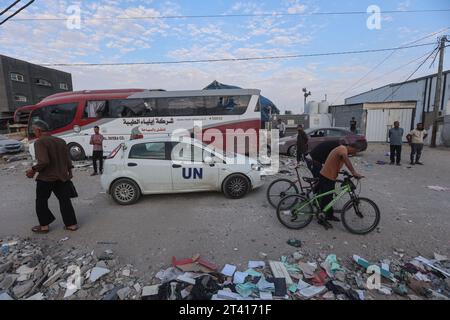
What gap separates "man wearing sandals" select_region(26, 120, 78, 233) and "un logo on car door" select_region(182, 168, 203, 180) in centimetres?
212

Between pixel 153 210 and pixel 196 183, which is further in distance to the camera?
pixel 196 183

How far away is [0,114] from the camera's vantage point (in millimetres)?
23625

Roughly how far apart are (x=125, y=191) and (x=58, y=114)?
7.76 meters

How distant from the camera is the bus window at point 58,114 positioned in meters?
9.99

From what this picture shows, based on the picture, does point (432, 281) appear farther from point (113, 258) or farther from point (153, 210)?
point (153, 210)

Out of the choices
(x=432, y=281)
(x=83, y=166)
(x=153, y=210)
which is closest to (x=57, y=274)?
(x=153, y=210)

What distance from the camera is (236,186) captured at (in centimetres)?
522

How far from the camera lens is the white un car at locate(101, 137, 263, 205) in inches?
193

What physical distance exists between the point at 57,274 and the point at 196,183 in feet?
9.46

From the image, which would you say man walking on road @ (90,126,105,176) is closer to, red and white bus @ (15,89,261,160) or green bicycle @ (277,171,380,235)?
red and white bus @ (15,89,261,160)

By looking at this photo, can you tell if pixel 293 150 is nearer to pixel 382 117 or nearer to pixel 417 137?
pixel 417 137

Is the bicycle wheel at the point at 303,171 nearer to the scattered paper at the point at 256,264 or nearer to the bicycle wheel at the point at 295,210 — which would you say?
the bicycle wheel at the point at 295,210

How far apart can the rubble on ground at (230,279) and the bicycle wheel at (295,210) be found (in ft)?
2.51

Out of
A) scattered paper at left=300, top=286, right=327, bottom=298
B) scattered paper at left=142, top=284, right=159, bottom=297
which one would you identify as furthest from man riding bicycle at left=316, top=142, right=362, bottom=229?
scattered paper at left=142, top=284, right=159, bottom=297
